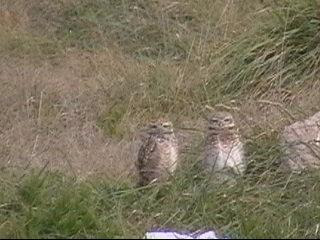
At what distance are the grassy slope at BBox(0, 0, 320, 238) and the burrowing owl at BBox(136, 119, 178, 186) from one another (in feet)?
0.32

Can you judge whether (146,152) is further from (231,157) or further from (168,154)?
(231,157)

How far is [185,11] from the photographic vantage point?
29.3 feet

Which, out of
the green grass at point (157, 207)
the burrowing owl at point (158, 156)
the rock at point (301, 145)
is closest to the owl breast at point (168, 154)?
the burrowing owl at point (158, 156)

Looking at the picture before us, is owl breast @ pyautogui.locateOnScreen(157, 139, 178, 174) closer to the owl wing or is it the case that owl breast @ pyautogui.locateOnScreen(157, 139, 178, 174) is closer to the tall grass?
the owl wing

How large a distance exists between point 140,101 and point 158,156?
1865 millimetres

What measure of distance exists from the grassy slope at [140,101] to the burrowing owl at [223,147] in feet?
0.36

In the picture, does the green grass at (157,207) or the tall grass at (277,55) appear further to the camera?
the tall grass at (277,55)

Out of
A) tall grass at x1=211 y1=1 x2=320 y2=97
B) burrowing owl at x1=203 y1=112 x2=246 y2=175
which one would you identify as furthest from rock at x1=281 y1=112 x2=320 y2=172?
tall grass at x1=211 y1=1 x2=320 y2=97

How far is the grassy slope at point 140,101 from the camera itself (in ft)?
15.3

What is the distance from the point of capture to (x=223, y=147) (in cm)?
531

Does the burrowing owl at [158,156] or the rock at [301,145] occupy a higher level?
the burrowing owl at [158,156]

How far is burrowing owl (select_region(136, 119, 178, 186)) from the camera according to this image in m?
5.25

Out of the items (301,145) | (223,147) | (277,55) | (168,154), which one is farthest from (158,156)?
(277,55)

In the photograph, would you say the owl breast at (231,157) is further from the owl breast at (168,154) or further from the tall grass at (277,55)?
the tall grass at (277,55)
